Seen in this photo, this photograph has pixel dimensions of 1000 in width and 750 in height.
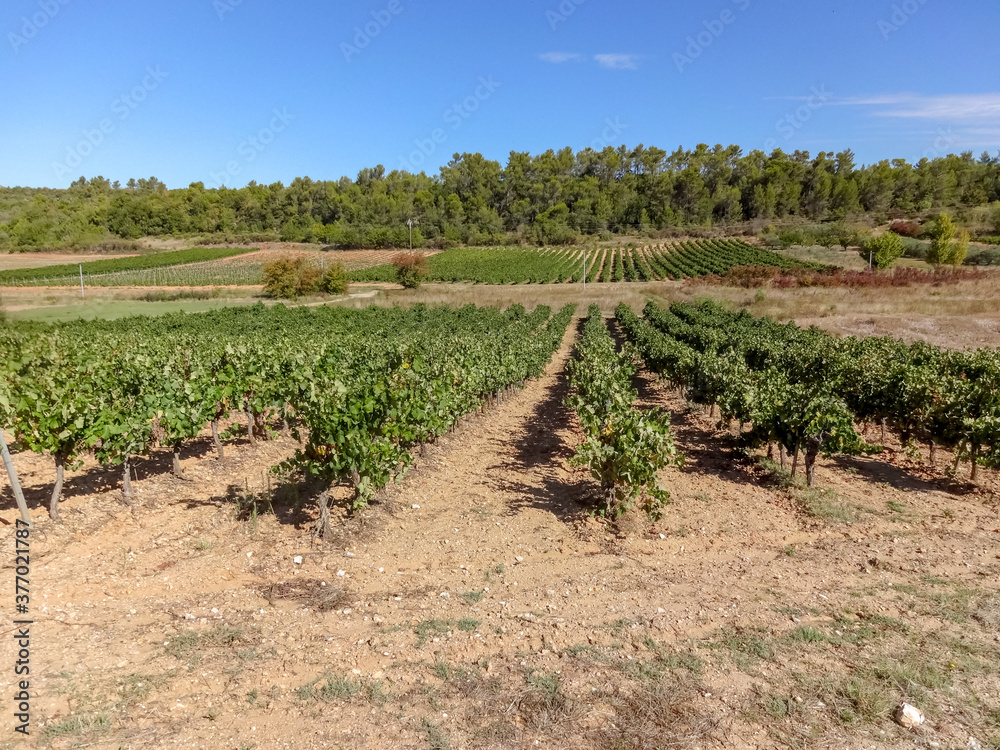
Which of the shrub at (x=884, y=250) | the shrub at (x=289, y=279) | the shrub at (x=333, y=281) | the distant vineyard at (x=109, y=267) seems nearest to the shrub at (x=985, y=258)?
the shrub at (x=884, y=250)

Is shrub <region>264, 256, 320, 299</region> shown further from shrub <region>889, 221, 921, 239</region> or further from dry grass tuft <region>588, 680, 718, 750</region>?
shrub <region>889, 221, 921, 239</region>

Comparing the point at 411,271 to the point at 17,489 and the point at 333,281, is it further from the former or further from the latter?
the point at 17,489

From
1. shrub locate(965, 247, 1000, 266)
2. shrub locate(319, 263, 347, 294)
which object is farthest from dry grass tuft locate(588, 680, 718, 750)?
shrub locate(965, 247, 1000, 266)

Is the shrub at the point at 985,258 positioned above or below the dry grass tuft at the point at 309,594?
above

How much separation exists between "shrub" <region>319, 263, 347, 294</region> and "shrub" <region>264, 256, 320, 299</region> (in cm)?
87

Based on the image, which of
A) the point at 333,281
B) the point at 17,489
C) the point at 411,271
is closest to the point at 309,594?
the point at 17,489

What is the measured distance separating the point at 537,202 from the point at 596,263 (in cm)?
4295

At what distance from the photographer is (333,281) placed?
182ft

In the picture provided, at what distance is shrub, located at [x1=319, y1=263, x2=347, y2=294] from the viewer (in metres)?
55.5

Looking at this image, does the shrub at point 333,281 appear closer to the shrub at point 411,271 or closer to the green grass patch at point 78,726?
the shrub at point 411,271

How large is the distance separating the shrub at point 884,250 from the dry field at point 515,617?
212 ft

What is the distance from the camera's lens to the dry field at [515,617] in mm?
4305

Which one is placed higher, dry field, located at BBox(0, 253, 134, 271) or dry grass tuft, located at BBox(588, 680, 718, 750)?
dry field, located at BBox(0, 253, 134, 271)

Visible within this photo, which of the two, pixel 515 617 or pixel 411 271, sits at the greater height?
pixel 411 271
